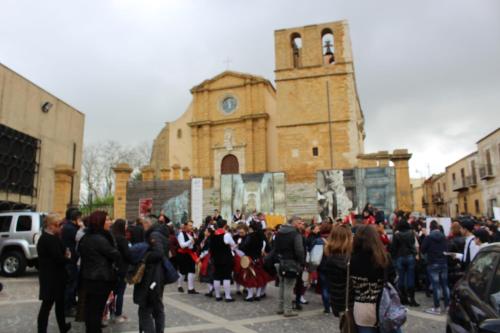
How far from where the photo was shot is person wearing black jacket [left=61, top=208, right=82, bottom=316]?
20.7 feet

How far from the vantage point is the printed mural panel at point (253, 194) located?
23891 millimetres

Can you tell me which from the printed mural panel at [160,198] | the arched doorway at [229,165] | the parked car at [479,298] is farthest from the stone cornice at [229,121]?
the parked car at [479,298]

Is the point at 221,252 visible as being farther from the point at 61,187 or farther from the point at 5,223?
the point at 61,187

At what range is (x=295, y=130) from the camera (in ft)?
93.5

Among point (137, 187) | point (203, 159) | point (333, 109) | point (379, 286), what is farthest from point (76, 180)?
point (379, 286)

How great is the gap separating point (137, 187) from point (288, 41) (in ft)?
50.8

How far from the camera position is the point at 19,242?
10914mm

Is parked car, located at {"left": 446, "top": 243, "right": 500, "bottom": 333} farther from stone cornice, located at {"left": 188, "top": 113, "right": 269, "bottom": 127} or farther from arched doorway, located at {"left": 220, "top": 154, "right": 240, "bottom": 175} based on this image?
stone cornice, located at {"left": 188, "top": 113, "right": 269, "bottom": 127}

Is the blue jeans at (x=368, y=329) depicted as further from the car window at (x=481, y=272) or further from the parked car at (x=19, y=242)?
the parked car at (x=19, y=242)

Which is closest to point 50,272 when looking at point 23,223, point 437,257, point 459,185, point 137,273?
point 137,273

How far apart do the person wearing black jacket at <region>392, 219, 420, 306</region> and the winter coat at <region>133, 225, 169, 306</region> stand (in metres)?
5.23

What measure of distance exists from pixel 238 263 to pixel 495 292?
593 centimetres

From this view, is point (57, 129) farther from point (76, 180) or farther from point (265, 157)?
point (265, 157)

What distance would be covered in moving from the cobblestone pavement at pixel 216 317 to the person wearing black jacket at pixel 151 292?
39.5 inches
